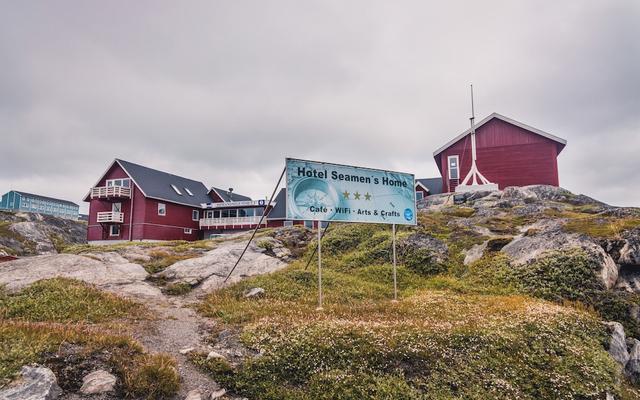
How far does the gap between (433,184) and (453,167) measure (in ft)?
50.1

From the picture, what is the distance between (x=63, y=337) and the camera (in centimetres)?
722

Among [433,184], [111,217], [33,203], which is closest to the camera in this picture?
[111,217]

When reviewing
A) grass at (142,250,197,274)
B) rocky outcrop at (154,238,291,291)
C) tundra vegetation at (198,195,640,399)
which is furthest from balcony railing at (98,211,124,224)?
tundra vegetation at (198,195,640,399)

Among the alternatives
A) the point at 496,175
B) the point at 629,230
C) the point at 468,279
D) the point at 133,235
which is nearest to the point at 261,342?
the point at 468,279

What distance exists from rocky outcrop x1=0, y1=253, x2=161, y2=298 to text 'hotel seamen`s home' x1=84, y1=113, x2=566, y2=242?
56.9 feet

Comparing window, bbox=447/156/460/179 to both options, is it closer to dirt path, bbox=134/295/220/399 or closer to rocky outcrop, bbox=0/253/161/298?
rocky outcrop, bbox=0/253/161/298

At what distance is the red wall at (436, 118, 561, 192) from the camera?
38.5 m

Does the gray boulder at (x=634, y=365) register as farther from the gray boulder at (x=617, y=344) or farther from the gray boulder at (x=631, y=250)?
the gray boulder at (x=631, y=250)

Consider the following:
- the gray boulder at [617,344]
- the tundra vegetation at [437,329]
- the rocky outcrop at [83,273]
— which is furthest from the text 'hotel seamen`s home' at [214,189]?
the gray boulder at [617,344]

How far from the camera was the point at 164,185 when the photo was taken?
53375 millimetres

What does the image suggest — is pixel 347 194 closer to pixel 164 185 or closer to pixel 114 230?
pixel 164 185

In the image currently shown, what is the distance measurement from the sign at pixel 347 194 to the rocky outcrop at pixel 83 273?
705 centimetres

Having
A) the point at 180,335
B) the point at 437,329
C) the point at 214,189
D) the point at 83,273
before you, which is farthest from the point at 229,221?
the point at 437,329

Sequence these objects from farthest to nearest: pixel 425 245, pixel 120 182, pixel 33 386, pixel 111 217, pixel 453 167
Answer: pixel 120 182 < pixel 111 217 < pixel 453 167 < pixel 425 245 < pixel 33 386
